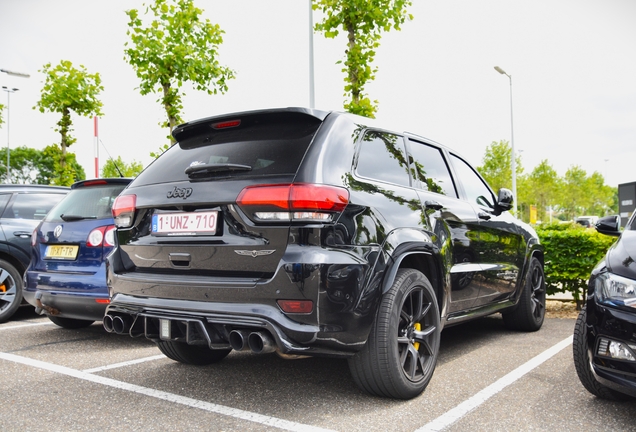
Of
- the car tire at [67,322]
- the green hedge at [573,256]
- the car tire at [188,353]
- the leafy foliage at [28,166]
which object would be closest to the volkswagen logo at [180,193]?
the car tire at [188,353]

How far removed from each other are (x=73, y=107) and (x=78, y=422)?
1622cm

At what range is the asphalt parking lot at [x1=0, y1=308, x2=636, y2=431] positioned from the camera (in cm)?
312

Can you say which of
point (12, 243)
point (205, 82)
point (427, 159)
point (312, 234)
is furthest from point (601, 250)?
point (205, 82)

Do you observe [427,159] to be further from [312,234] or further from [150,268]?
[150,268]

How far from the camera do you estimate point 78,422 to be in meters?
3.14

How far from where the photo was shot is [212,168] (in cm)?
329

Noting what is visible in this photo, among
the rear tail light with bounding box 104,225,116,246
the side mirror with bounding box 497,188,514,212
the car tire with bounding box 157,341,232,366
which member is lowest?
the car tire with bounding box 157,341,232,366

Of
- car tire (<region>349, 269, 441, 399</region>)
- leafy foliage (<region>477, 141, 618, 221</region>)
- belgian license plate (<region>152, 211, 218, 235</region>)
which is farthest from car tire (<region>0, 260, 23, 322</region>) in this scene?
leafy foliage (<region>477, 141, 618, 221</region>)

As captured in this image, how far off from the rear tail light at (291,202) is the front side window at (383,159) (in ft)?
1.50

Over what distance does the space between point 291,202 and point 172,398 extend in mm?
1562

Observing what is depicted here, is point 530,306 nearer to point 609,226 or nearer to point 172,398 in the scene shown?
point 609,226

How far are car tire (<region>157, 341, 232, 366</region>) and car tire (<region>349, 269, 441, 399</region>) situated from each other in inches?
57.3

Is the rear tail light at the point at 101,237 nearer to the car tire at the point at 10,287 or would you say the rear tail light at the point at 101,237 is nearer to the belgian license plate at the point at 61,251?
the belgian license plate at the point at 61,251

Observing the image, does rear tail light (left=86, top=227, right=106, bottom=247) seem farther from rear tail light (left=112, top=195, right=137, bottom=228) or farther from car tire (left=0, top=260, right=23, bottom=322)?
car tire (left=0, top=260, right=23, bottom=322)
